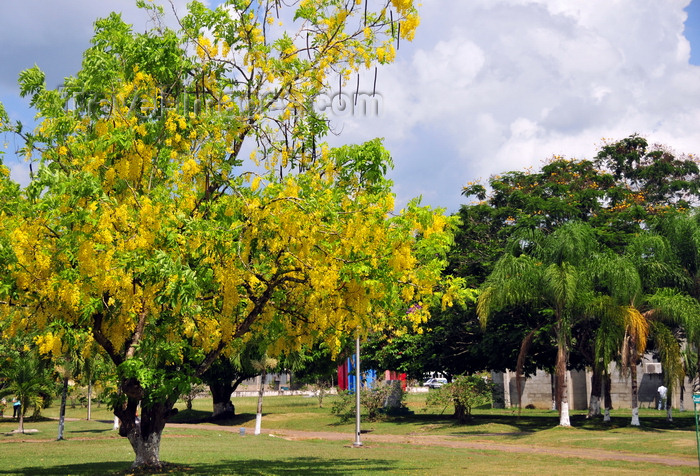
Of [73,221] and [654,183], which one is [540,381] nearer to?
[654,183]

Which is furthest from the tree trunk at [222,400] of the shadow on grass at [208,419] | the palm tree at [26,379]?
the palm tree at [26,379]

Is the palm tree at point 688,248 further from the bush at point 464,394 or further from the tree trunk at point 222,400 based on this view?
the tree trunk at point 222,400

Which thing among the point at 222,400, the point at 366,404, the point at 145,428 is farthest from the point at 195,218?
the point at 222,400

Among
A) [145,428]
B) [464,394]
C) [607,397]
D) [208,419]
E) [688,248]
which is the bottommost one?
[208,419]

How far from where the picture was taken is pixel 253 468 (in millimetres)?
19500

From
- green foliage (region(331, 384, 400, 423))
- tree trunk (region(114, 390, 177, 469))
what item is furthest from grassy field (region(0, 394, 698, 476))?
green foliage (region(331, 384, 400, 423))

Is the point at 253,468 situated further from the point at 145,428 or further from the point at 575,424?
the point at 575,424

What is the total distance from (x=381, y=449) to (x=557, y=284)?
10.9 metres

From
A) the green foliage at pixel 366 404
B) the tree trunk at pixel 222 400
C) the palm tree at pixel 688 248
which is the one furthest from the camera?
the tree trunk at pixel 222 400

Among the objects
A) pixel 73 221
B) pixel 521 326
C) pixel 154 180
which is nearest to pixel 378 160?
pixel 154 180

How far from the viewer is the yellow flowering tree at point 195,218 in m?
13.8

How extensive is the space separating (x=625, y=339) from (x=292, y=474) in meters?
18.3

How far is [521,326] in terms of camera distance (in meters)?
37.8

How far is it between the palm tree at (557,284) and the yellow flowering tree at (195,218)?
15997 millimetres
